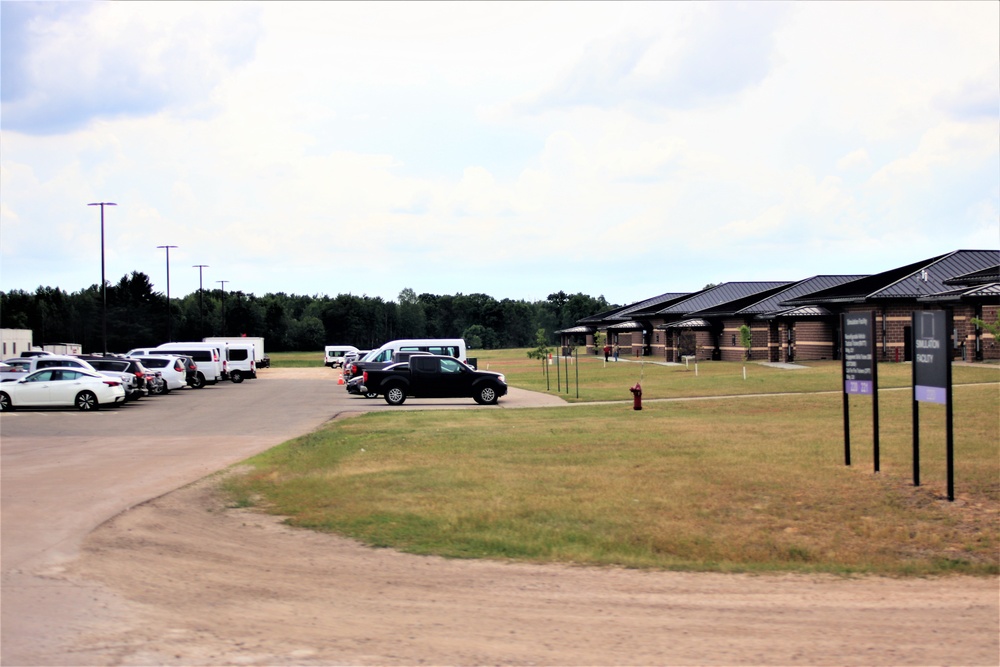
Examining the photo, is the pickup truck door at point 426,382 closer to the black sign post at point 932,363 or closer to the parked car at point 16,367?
the parked car at point 16,367

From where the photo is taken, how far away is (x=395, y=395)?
110 feet

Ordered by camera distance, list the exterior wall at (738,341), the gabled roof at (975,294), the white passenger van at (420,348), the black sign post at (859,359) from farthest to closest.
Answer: the exterior wall at (738,341) → the gabled roof at (975,294) → the white passenger van at (420,348) → the black sign post at (859,359)

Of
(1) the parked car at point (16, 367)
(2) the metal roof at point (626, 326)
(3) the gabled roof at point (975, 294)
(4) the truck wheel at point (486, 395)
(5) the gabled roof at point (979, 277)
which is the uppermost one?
(5) the gabled roof at point (979, 277)

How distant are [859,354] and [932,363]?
2323 millimetres

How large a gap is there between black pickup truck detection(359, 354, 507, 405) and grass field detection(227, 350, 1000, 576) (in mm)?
10579

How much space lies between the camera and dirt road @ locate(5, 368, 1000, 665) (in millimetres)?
6633

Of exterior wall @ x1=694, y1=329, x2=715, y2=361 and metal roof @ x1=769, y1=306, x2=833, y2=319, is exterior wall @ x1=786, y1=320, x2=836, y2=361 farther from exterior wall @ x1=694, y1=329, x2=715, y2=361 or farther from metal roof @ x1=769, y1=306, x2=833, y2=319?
exterior wall @ x1=694, y1=329, x2=715, y2=361

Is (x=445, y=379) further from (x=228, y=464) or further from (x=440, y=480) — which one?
(x=440, y=480)

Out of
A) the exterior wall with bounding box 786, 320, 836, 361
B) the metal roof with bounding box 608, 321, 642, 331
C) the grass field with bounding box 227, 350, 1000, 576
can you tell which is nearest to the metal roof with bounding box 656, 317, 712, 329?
the exterior wall with bounding box 786, 320, 836, 361

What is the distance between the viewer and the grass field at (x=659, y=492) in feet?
33.2

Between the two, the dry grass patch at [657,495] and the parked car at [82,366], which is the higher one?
the parked car at [82,366]

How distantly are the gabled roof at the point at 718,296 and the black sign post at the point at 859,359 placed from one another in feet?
195

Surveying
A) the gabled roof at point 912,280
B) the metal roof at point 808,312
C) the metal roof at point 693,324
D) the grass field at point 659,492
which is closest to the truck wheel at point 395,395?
the grass field at point 659,492

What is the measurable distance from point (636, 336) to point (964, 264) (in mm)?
36462
